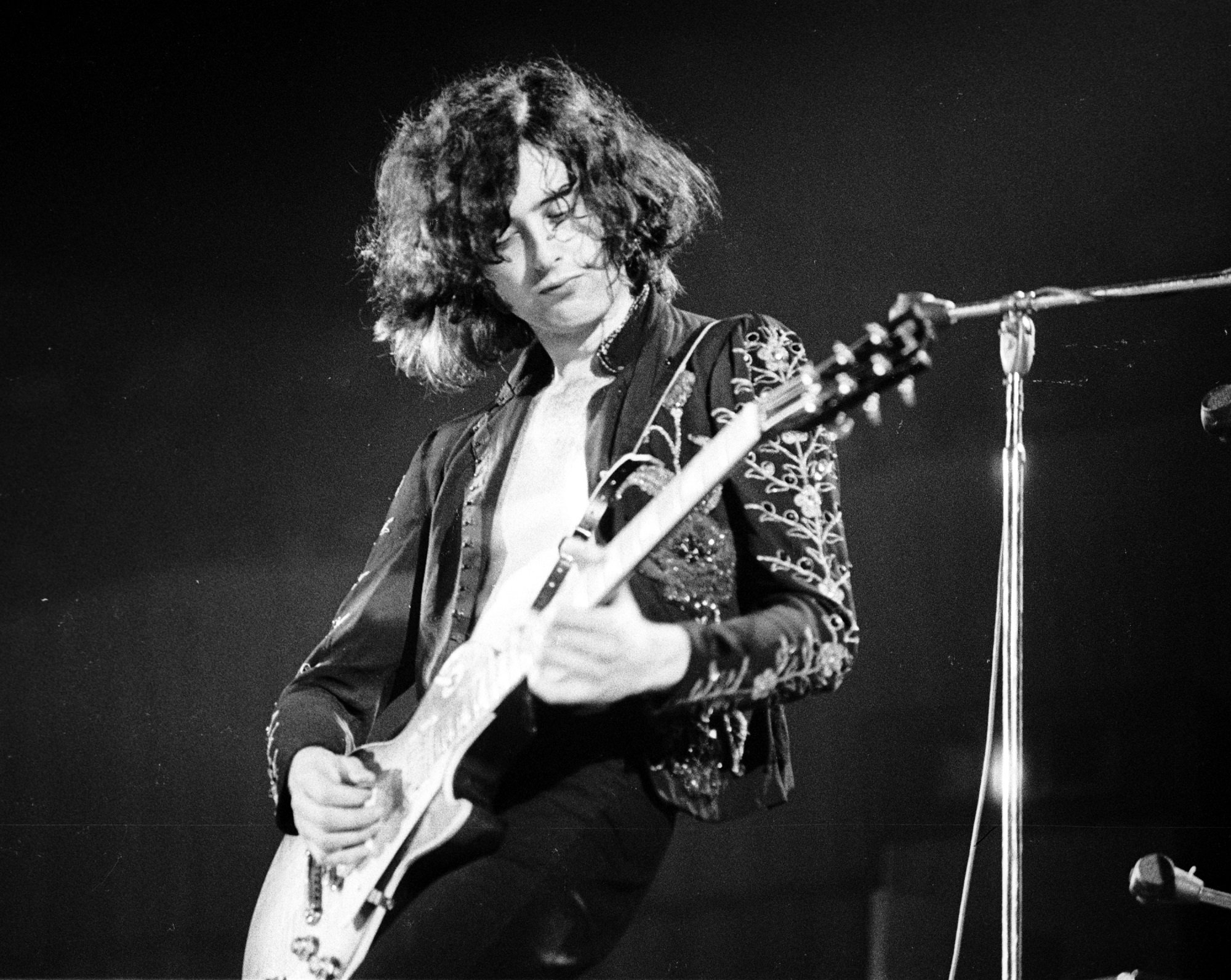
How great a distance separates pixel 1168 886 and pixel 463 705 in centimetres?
82

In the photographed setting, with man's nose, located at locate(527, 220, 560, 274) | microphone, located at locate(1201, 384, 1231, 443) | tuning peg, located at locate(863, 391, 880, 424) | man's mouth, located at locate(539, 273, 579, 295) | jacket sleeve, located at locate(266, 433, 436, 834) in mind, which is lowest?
jacket sleeve, located at locate(266, 433, 436, 834)

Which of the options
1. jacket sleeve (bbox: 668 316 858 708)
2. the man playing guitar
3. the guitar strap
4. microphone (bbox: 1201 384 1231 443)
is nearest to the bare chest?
the man playing guitar

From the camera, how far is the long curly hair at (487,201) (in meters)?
1.79

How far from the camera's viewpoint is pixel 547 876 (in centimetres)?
146

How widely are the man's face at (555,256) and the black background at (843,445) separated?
14.1 inches

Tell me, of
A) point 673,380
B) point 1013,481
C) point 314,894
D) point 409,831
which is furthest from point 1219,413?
point 314,894

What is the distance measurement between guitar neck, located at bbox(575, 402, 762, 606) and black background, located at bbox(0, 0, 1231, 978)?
71cm

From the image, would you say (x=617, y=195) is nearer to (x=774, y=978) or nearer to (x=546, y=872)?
(x=546, y=872)

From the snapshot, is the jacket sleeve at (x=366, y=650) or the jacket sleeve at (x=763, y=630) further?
the jacket sleeve at (x=366, y=650)

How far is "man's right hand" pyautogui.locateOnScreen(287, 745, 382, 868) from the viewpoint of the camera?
1529 millimetres

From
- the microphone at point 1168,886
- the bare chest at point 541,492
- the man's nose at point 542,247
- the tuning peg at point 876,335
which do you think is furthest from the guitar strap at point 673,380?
the microphone at point 1168,886

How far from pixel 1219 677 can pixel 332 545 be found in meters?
1.35

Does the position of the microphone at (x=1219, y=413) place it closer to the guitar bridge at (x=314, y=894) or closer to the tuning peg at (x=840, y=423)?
the tuning peg at (x=840, y=423)

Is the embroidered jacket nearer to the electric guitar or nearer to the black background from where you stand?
the electric guitar
